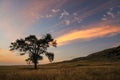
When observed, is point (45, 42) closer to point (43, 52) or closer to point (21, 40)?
point (43, 52)

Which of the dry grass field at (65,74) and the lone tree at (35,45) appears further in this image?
the lone tree at (35,45)

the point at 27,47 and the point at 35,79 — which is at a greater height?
the point at 27,47

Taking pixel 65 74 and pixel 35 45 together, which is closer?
pixel 65 74

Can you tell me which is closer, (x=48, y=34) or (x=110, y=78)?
(x=110, y=78)

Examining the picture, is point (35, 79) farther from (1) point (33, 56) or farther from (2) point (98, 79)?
(1) point (33, 56)

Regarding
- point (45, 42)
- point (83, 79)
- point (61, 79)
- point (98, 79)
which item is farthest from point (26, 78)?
point (45, 42)

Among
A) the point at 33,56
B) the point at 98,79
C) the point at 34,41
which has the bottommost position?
the point at 98,79

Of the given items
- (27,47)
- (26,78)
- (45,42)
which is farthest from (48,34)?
(26,78)

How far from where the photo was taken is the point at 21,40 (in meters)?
74.1

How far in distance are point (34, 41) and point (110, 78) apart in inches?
2330

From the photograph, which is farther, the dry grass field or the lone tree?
the lone tree

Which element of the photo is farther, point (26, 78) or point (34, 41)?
point (34, 41)

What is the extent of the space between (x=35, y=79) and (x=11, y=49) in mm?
62978

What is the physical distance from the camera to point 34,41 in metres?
72.4
